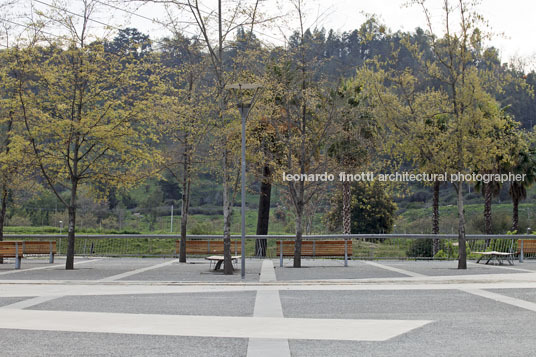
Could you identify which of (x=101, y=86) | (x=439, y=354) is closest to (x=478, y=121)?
(x=101, y=86)

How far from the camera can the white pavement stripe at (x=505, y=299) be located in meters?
11.9

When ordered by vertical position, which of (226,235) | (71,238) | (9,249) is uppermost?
(226,235)

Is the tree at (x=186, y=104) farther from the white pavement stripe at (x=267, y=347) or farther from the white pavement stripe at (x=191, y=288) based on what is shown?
the white pavement stripe at (x=267, y=347)

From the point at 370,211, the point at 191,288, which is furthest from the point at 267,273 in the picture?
the point at 370,211

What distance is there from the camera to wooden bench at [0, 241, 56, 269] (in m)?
22.5

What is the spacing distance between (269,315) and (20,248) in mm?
15346

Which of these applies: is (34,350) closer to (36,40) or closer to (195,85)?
(36,40)

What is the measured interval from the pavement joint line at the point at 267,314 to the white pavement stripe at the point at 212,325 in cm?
37

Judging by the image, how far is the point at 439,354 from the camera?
7566 millimetres

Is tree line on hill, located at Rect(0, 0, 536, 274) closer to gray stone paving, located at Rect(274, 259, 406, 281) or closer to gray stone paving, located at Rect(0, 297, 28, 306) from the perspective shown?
gray stone paving, located at Rect(274, 259, 406, 281)

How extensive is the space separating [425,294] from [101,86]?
13.2m

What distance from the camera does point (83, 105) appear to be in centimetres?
2167

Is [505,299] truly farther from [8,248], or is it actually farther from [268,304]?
[8,248]

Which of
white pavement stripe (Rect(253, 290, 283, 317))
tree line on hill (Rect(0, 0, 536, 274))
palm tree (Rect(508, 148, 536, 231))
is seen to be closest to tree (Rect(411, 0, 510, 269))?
tree line on hill (Rect(0, 0, 536, 274))
